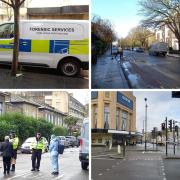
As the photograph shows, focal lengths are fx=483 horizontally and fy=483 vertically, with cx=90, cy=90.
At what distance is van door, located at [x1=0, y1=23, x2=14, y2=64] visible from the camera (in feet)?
25.7

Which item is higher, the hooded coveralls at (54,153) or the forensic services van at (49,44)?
the forensic services van at (49,44)

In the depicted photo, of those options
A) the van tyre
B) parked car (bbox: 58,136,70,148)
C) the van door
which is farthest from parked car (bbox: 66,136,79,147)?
the van door

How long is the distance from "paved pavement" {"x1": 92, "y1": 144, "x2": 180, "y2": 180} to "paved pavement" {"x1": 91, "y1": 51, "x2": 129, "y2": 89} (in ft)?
3.29

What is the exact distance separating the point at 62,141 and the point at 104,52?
1.58m

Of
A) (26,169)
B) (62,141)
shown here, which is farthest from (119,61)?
(26,169)

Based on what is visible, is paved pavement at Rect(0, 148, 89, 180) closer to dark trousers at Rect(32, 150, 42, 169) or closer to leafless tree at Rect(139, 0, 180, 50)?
dark trousers at Rect(32, 150, 42, 169)

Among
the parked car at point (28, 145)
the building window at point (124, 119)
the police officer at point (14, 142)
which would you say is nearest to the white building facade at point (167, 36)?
the building window at point (124, 119)

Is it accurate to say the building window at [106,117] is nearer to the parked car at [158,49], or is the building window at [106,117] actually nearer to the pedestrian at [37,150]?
the pedestrian at [37,150]

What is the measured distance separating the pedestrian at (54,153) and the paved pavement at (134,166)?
0.58 metres

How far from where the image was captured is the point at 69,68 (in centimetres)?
778

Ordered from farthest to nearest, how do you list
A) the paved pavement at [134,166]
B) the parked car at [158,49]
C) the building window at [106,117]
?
1. the parked car at [158,49]
2. the building window at [106,117]
3. the paved pavement at [134,166]

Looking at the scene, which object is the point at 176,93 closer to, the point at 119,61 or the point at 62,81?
the point at 119,61

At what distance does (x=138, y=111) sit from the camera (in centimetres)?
774

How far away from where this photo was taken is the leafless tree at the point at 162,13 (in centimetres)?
768
